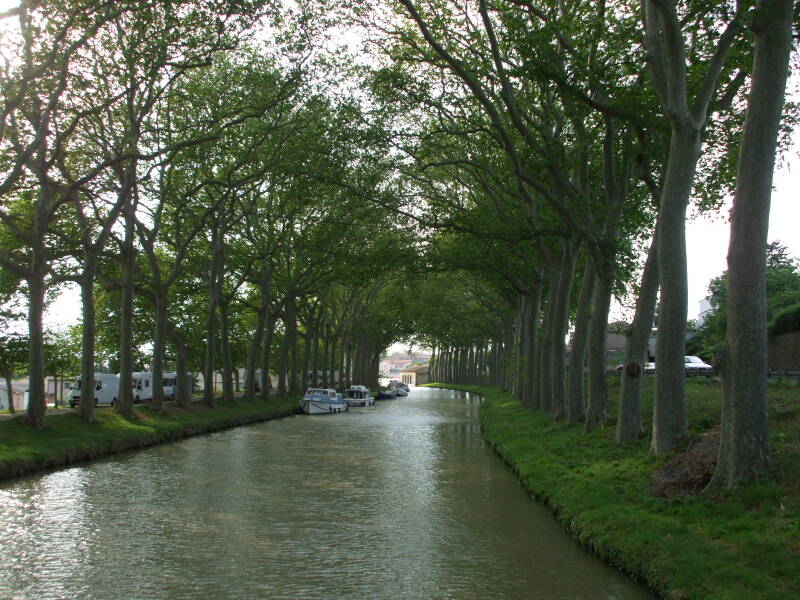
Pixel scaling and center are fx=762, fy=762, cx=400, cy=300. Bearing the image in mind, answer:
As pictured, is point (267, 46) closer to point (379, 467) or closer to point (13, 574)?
point (379, 467)

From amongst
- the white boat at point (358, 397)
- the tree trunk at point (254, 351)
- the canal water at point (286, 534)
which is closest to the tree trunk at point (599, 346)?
the canal water at point (286, 534)

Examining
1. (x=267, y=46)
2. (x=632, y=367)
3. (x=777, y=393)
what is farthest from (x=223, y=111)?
(x=777, y=393)

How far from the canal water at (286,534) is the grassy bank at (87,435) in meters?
0.65

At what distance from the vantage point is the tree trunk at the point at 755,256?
1101cm

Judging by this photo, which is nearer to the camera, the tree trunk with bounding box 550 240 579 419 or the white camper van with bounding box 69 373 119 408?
the tree trunk with bounding box 550 240 579 419

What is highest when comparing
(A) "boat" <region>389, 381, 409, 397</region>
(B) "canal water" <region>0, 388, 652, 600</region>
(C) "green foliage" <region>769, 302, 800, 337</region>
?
(C) "green foliage" <region>769, 302, 800, 337</region>

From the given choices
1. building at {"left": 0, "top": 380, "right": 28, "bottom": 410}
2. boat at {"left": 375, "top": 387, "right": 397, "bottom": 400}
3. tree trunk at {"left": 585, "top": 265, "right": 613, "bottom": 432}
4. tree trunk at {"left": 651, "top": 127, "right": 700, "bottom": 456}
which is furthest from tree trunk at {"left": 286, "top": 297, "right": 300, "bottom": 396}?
tree trunk at {"left": 651, "top": 127, "right": 700, "bottom": 456}

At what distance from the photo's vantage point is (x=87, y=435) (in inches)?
928

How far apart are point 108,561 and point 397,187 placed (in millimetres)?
25315

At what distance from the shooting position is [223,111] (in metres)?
24.4

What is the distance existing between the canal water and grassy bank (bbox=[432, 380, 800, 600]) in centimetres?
47

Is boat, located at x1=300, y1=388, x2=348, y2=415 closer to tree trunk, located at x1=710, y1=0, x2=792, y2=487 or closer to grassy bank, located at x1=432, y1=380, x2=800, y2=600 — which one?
grassy bank, located at x1=432, y1=380, x2=800, y2=600

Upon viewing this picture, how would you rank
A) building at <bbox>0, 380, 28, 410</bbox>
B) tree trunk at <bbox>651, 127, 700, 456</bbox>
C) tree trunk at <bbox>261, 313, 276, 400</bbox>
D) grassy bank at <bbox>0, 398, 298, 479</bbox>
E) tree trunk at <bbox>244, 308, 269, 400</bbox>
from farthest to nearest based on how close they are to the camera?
building at <bbox>0, 380, 28, 410</bbox>
tree trunk at <bbox>261, 313, 276, 400</bbox>
tree trunk at <bbox>244, 308, 269, 400</bbox>
grassy bank at <bbox>0, 398, 298, 479</bbox>
tree trunk at <bbox>651, 127, 700, 456</bbox>

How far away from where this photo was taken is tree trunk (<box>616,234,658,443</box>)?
17.7 metres
